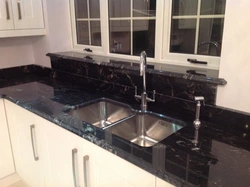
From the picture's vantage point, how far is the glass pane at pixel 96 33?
2232mm

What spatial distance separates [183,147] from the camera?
3.68ft

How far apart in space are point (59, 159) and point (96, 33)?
124 centimetres

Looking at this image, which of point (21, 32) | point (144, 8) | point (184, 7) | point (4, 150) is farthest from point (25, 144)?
point (184, 7)

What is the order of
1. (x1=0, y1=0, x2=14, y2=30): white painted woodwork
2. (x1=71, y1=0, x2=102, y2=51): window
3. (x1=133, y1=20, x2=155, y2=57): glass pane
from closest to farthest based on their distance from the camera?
(x1=133, y1=20, x2=155, y2=57): glass pane → (x1=0, y1=0, x2=14, y2=30): white painted woodwork → (x1=71, y1=0, x2=102, y2=51): window

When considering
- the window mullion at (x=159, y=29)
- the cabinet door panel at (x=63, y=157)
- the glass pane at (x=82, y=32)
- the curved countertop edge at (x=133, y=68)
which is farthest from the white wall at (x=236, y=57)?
the glass pane at (x=82, y=32)

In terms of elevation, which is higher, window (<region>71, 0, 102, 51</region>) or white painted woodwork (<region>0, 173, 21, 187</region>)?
window (<region>71, 0, 102, 51</region>)

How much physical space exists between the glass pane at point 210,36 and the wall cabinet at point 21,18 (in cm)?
158

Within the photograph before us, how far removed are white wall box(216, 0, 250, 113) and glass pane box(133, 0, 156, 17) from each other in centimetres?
69

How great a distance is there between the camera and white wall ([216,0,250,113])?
3.85 ft

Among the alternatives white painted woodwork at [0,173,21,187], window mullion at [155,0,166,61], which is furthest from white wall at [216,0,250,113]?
white painted woodwork at [0,173,21,187]

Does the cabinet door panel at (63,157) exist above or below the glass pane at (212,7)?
below

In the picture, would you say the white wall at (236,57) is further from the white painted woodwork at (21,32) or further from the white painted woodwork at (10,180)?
the white painted woodwork at (10,180)

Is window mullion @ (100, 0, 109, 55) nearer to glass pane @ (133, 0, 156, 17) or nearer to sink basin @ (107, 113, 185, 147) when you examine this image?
glass pane @ (133, 0, 156, 17)

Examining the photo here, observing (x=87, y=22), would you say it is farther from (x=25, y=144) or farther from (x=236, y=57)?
(x=236, y=57)
